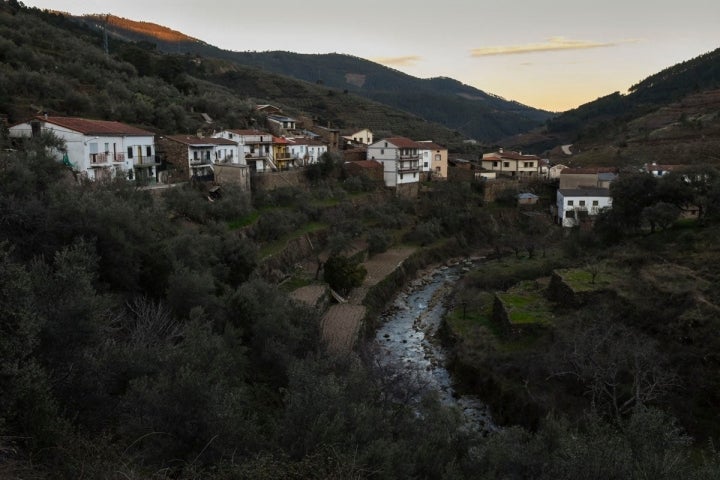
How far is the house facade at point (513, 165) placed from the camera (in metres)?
66.9

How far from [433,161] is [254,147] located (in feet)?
80.1

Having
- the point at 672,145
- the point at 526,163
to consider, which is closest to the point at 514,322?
the point at 526,163

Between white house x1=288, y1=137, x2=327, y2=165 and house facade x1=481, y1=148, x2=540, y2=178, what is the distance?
22.3 metres

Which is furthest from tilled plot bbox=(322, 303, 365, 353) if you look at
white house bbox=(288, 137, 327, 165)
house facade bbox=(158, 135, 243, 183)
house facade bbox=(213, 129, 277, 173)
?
white house bbox=(288, 137, 327, 165)

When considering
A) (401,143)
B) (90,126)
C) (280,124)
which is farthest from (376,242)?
(280,124)

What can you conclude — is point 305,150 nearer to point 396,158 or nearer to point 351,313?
point 396,158

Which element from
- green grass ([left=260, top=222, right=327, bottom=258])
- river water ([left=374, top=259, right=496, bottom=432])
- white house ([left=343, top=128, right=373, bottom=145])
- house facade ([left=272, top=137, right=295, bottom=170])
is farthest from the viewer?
white house ([left=343, top=128, right=373, bottom=145])

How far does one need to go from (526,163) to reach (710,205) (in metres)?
37.5

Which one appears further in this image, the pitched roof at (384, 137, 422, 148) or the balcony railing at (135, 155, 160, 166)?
the pitched roof at (384, 137, 422, 148)

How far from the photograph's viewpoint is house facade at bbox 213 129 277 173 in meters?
47.0

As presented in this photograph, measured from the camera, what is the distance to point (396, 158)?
5672 cm

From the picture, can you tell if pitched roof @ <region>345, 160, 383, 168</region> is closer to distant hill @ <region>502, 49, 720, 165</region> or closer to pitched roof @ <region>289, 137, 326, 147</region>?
pitched roof @ <region>289, 137, 326, 147</region>

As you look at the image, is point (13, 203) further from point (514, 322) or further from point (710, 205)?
point (710, 205)

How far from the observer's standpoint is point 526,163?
67.5 meters
